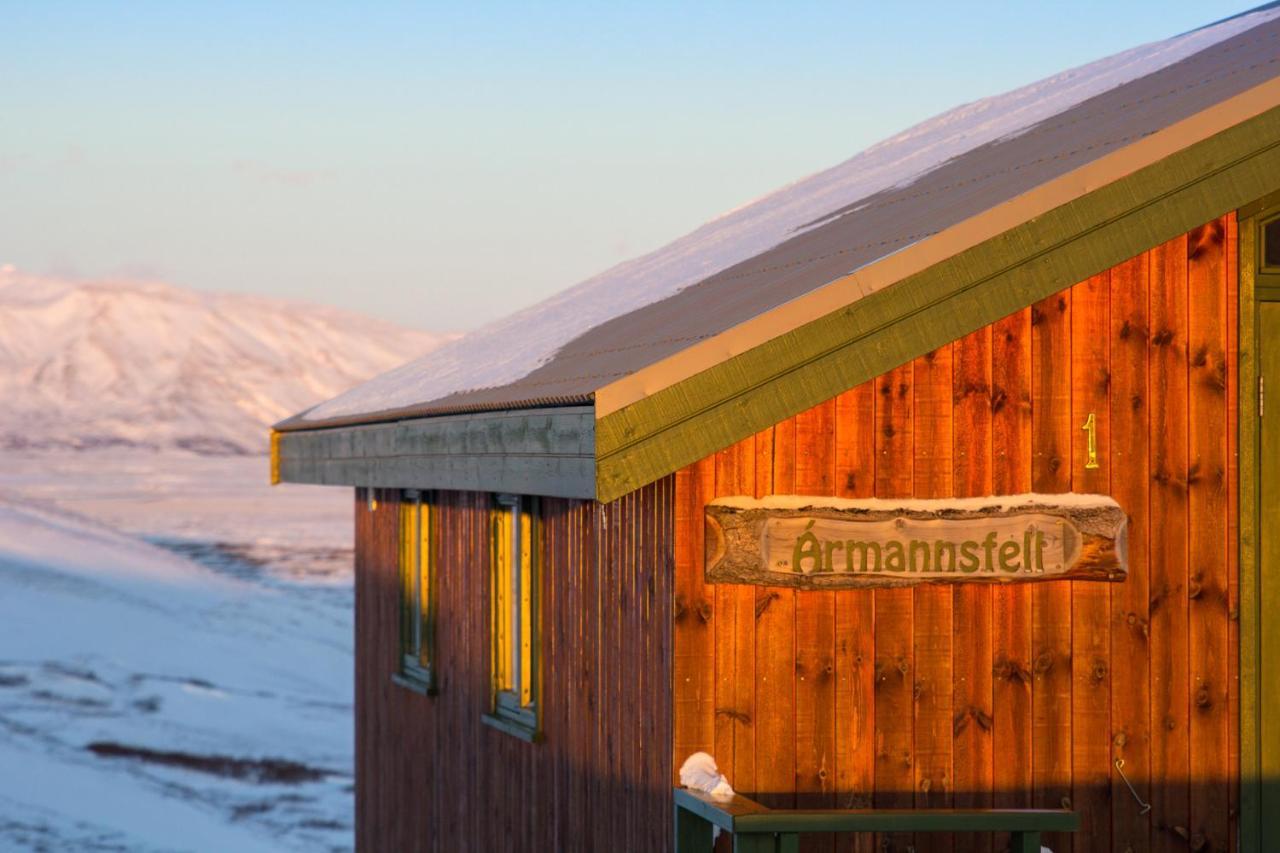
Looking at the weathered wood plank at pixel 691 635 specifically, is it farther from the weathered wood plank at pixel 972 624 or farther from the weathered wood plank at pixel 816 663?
the weathered wood plank at pixel 972 624

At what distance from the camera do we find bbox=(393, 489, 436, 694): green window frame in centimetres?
1198

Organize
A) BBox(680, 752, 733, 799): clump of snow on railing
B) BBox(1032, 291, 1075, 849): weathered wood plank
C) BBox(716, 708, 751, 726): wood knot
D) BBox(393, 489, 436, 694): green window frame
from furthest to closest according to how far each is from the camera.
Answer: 1. BBox(393, 489, 436, 694): green window frame
2. BBox(1032, 291, 1075, 849): weathered wood plank
3. BBox(716, 708, 751, 726): wood knot
4. BBox(680, 752, 733, 799): clump of snow on railing

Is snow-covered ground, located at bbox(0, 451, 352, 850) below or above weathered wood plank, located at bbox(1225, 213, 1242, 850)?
below

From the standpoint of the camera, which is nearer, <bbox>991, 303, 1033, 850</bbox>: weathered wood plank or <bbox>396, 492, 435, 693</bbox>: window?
<bbox>991, 303, 1033, 850</bbox>: weathered wood plank

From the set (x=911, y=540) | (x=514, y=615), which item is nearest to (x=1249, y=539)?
(x=911, y=540)

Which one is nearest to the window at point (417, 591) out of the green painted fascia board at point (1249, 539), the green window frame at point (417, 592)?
the green window frame at point (417, 592)

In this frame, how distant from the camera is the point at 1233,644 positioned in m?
7.74

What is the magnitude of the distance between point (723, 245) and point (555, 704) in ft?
11.7

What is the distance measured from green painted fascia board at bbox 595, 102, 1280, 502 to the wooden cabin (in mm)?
12

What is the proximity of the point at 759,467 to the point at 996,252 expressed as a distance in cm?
120

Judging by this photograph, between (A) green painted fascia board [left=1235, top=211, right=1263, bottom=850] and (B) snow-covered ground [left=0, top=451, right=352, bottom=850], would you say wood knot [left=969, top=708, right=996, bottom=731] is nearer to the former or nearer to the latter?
(A) green painted fascia board [left=1235, top=211, right=1263, bottom=850]

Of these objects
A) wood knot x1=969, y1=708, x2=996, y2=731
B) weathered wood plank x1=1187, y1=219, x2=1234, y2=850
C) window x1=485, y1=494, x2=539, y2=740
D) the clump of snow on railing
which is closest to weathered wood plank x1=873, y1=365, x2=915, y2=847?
wood knot x1=969, y1=708, x2=996, y2=731

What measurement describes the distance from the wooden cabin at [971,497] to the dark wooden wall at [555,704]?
40mm

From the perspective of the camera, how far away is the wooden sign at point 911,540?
23.8 feet
